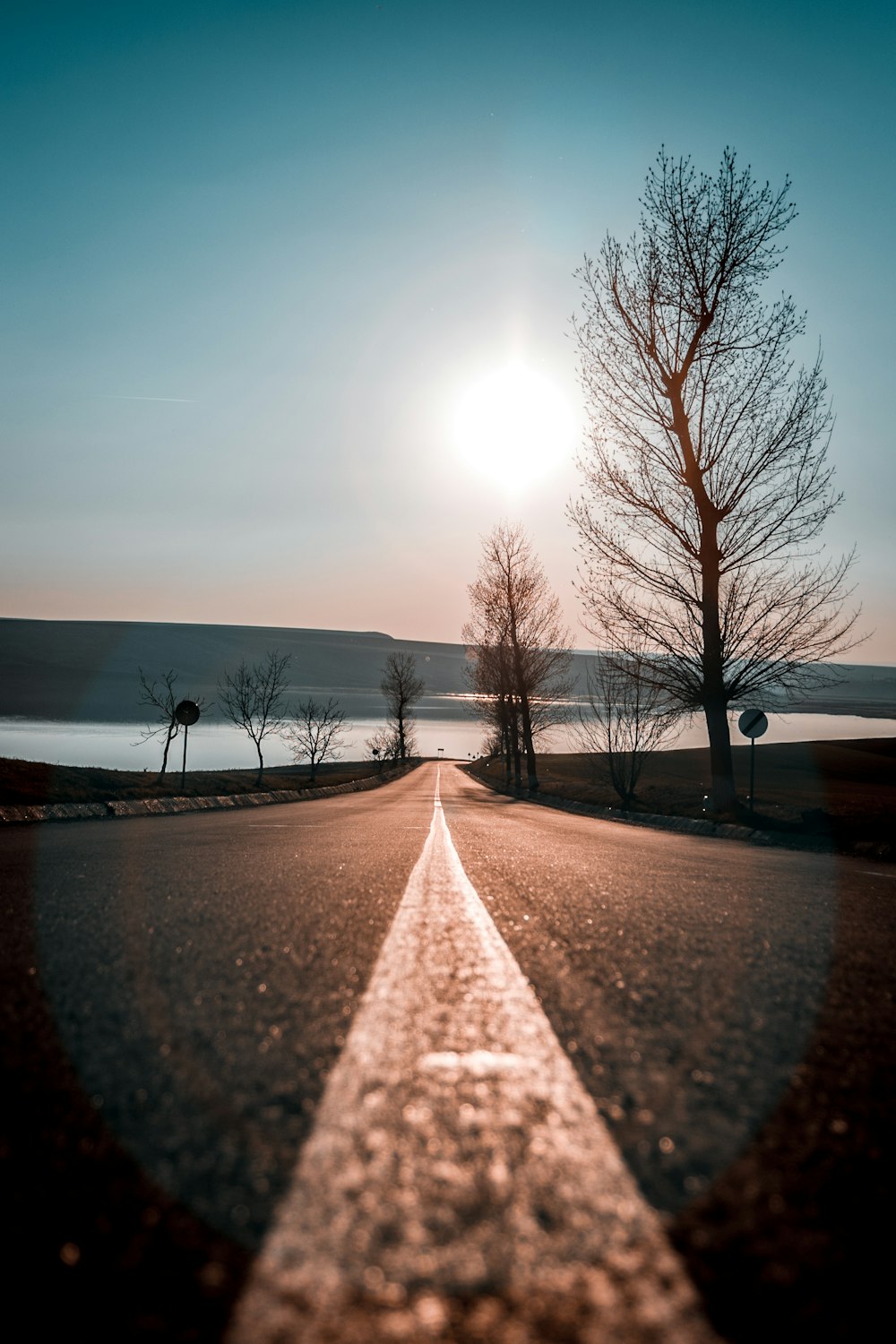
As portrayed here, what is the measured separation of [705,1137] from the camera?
66.6 inches

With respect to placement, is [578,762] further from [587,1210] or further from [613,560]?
[587,1210]

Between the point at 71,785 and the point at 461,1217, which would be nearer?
the point at 461,1217

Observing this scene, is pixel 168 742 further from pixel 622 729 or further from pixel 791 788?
pixel 791 788

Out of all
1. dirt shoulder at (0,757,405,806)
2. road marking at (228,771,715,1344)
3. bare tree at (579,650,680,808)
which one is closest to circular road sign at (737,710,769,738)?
bare tree at (579,650,680,808)

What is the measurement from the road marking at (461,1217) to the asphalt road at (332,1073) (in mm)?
38

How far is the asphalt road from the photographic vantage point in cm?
122

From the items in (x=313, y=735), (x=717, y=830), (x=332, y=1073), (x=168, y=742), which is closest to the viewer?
(x=332, y=1073)

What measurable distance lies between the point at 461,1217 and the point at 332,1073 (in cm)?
72

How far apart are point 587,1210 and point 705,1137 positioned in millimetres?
410

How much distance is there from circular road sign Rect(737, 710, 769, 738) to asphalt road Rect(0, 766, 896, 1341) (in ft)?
40.9

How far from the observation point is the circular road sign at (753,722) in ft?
56.1

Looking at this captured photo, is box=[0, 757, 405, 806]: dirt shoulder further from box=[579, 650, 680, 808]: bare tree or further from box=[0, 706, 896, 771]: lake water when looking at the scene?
box=[0, 706, 896, 771]: lake water

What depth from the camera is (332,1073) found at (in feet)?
→ 6.60

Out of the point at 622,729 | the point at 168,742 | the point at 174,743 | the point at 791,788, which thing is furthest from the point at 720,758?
the point at 174,743
